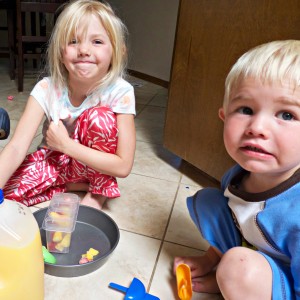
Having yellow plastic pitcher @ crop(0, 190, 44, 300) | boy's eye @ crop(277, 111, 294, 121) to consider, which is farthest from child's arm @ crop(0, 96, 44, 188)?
boy's eye @ crop(277, 111, 294, 121)

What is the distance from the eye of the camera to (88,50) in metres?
0.83

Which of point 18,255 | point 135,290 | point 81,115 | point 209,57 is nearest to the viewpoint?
point 18,255

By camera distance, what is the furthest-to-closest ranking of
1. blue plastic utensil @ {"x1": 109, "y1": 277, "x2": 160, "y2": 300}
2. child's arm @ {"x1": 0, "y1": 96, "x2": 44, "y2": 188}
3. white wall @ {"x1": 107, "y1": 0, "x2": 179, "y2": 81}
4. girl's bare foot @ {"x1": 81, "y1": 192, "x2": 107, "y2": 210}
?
1. white wall @ {"x1": 107, "y1": 0, "x2": 179, "y2": 81}
2. girl's bare foot @ {"x1": 81, "y1": 192, "x2": 107, "y2": 210}
3. child's arm @ {"x1": 0, "y1": 96, "x2": 44, "y2": 188}
4. blue plastic utensil @ {"x1": 109, "y1": 277, "x2": 160, "y2": 300}

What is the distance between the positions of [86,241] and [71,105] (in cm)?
37

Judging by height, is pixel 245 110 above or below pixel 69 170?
above

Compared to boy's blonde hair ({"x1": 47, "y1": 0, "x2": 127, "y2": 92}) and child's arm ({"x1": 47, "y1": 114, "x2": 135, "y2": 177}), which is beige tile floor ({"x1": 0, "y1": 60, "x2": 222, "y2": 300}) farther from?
boy's blonde hair ({"x1": 47, "y1": 0, "x2": 127, "y2": 92})

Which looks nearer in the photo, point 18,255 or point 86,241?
point 18,255

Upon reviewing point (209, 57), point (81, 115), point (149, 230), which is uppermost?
point (209, 57)

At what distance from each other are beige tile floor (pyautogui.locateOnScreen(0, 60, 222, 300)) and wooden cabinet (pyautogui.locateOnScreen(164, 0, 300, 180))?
0.31ft

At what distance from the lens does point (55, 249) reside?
74cm

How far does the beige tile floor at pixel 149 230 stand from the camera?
68cm

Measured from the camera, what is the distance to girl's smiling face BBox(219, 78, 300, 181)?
51 cm

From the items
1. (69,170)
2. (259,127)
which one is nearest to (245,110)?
(259,127)

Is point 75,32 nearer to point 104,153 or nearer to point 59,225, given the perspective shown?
point 104,153
